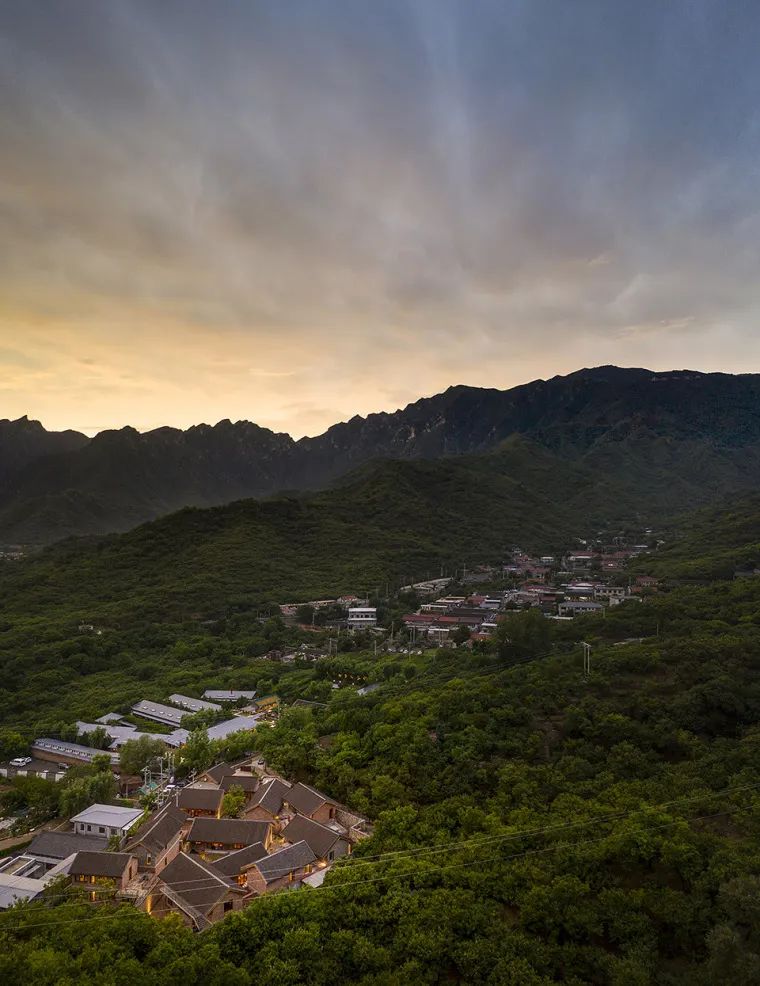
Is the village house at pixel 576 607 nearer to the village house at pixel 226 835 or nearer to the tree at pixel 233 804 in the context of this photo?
the tree at pixel 233 804

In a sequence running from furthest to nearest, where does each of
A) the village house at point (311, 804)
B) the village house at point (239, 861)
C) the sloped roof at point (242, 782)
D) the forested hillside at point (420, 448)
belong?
the forested hillside at point (420, 448) < the sloped roof at point (242, 782) < the village house at point (311, 804) < the village house at point (239, 861)

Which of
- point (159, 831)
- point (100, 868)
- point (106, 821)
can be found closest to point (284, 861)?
point (159, 831)

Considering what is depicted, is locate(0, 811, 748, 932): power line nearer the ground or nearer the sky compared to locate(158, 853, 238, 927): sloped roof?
nearer the sky

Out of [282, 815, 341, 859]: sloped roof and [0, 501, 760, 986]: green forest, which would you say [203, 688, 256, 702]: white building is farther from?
[282, 815, 341, 859]: sloped roof

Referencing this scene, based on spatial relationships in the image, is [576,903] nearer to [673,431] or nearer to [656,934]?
[656,934]

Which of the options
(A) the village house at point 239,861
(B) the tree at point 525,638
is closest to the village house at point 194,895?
(A) the village house at point 239,861

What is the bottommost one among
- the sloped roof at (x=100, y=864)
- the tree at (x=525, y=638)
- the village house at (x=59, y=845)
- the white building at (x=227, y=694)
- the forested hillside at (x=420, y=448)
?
the white building at (x=227, y=694)

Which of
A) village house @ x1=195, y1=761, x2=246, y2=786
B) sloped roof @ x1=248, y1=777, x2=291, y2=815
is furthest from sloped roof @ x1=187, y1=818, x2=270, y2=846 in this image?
village house @ x1=195, y1=761, x2=246, y2=786
